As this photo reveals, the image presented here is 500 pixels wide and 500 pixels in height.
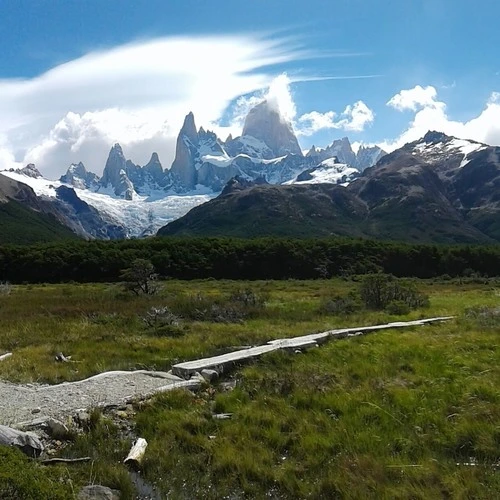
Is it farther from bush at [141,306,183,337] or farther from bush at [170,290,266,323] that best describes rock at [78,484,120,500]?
bush at [170,290,266,323]

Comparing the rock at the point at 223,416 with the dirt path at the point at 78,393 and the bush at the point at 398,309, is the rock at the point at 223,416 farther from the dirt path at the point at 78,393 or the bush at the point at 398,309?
the bush at the point at 398,309

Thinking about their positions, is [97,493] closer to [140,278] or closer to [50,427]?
[50,427]

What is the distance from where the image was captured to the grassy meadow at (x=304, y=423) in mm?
8711

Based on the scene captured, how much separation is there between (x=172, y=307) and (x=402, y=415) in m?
25.4

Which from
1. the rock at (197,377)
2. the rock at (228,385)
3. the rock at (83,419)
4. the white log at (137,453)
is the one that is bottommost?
the rock at (228,385)

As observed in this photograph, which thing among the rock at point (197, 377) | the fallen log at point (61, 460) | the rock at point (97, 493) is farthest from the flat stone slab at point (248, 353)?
the rock at point (97, 493)

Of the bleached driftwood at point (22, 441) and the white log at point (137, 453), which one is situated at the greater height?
the bleached driftwood at point (22, 441)

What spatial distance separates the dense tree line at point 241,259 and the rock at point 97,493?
88.4 meters

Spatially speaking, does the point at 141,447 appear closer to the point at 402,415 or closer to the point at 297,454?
the point at 297,454

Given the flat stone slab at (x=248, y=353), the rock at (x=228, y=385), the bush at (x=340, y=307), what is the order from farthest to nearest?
the bush at (x=340, y=307), the flat stone slab at (x=248, y=353), the rock at (x=228, y=385)

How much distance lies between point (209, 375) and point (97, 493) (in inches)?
311

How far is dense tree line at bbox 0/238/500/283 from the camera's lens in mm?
98250

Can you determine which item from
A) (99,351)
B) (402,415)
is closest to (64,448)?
(402,415)

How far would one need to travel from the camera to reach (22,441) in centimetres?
975
